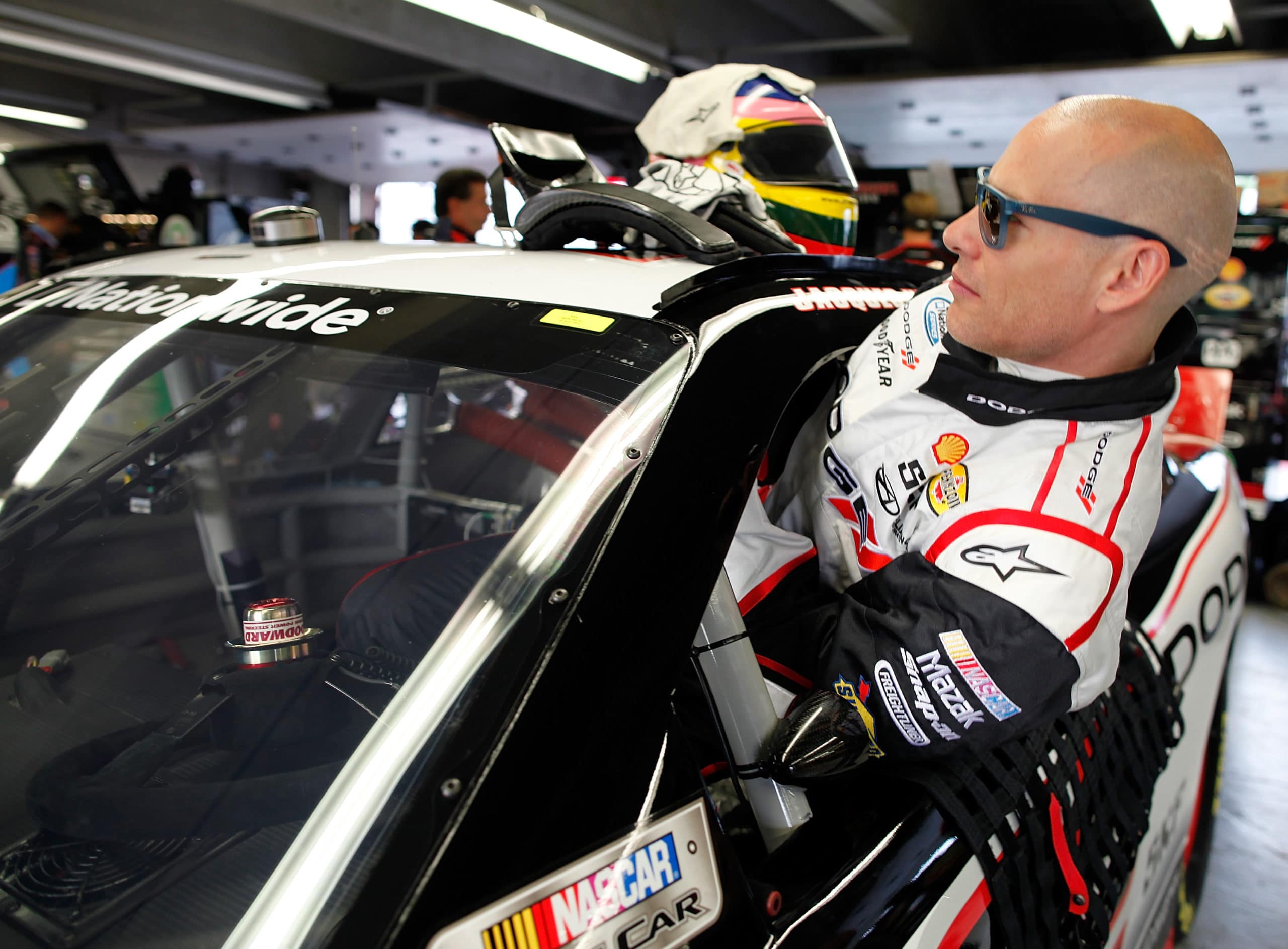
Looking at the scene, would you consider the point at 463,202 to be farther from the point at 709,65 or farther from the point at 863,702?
the point at 709,65

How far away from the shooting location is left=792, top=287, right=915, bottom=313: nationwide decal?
43.3 inches

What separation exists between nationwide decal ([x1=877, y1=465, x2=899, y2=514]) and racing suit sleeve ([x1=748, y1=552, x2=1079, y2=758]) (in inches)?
4.3

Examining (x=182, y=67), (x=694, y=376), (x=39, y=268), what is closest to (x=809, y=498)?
(x=694, y=376)

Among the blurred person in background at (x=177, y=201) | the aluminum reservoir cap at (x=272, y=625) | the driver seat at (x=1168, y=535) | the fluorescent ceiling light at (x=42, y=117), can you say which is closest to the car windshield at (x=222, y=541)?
the aluminum reservoir cap at (x=272, y=625)

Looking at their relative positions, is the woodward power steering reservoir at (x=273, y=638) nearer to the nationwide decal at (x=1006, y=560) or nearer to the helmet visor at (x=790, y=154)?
the nationwide decal at (x=1006, y=560)

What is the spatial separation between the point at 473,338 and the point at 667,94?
56.7 inches

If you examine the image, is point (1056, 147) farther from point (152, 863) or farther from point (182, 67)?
point (182, 67)

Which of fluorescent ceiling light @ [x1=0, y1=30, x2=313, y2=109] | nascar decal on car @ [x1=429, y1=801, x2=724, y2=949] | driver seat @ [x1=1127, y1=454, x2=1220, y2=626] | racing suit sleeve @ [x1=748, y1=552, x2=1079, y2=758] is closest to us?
nascar decal on car @ [x1=429, y1=801, x2=724, y2=949]

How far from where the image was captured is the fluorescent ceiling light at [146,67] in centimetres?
787

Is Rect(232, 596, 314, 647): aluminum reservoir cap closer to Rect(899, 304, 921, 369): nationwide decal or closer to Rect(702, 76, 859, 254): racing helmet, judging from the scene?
Rect(899, 304, 921, 369): nationwide decal

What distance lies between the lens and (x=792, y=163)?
214 cm

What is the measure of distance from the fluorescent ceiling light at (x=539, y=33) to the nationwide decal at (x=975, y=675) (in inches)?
238

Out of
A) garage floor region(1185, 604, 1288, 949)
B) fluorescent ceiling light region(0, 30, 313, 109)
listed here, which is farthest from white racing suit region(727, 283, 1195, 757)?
fluorescent ceiling light region(0, 30, 313, 109)

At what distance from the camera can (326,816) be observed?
0.67 metres
